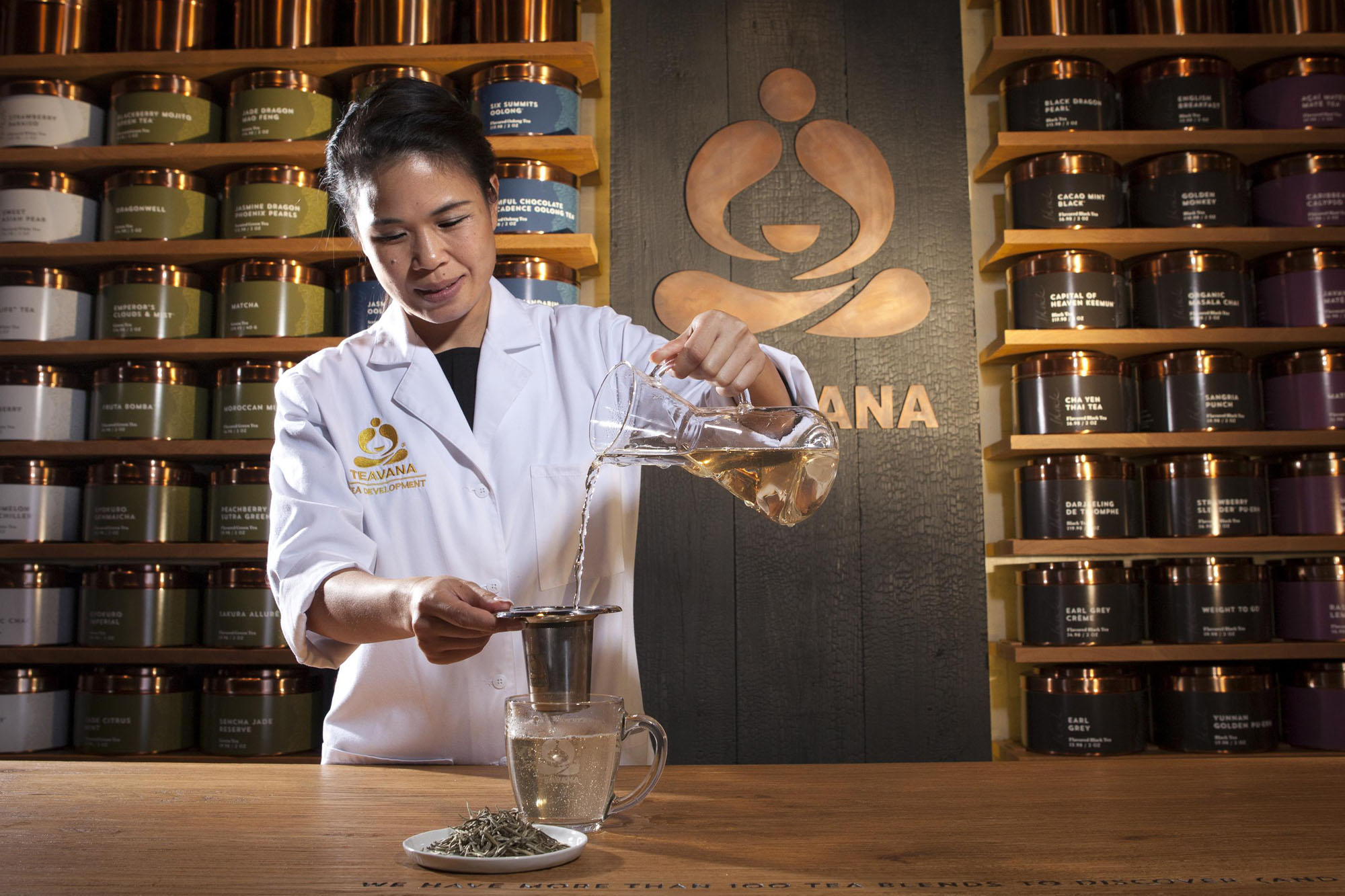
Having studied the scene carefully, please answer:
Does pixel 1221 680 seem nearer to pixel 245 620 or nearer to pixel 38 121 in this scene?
pixel 245 620

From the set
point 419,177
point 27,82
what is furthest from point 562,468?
point 27,82

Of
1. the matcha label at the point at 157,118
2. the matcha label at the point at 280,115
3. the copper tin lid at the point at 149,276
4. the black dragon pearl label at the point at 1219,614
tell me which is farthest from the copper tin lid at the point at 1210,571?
the matcha label at the point at 157,118

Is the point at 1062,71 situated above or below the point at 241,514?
above

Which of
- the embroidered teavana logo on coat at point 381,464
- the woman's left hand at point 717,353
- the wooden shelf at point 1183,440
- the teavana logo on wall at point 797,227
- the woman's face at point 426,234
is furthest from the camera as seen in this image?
the teavana logo on wall at point 797,227

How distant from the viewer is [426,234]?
1.30 m

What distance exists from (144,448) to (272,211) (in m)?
0.51

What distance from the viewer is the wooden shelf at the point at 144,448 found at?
1978 mm

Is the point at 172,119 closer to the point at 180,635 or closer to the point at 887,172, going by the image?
the point at 180,635

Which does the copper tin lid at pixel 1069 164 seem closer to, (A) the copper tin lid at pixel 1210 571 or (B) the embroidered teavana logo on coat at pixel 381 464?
(A) the copper tin lid at pixel 1210 571

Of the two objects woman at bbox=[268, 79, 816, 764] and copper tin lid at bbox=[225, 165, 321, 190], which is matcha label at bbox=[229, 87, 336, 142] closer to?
copper tin lid at bbox=[225, 165, 321, 190]

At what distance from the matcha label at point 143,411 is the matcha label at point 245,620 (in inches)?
13.0

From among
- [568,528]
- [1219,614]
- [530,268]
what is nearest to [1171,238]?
[1219,614]

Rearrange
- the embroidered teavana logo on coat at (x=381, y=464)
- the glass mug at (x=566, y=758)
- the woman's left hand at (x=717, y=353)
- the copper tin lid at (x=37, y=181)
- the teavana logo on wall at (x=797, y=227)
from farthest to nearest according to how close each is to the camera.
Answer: the teavana logo on wall at (x=797, y=227) → the copper tin lid at (x=37, y=181) → the embroidered teavana logo on coat at (x=381, y=464) → the woman's left hand at (x=717, y=353) → the glass mug at (x=566, y=758)

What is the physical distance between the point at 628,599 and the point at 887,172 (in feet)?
3.89
